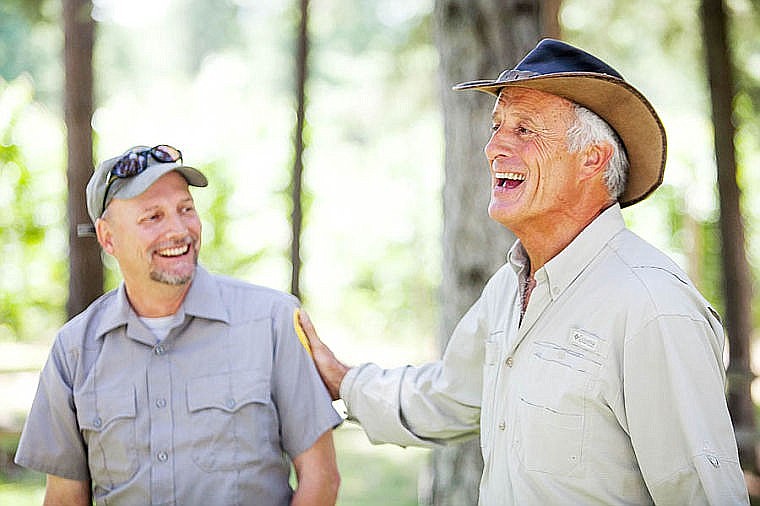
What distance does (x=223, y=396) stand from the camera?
292 cm

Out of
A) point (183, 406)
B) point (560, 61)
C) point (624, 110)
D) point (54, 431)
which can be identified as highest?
point (560, 61)

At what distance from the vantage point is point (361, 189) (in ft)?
51.2

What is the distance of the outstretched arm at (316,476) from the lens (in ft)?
9.57

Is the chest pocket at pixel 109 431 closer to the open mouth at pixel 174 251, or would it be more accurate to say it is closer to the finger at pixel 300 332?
the open mouth at pixel 174 251

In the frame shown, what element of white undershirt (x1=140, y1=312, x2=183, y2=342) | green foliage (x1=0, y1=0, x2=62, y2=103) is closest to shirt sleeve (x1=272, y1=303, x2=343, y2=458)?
white undershirt (x1=140, y1=312, x2=183, y2=342)

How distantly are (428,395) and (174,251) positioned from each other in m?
0.93

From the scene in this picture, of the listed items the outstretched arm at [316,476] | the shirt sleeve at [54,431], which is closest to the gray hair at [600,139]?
the outstretched arm at [316,476]

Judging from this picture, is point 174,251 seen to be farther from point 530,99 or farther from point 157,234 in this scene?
point 530,99

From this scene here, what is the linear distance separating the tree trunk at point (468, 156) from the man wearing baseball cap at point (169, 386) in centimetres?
152

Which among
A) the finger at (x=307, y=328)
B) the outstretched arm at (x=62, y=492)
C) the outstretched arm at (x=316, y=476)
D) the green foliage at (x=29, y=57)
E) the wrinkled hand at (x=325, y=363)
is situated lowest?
the outstretched arm at (x=62, y=492)

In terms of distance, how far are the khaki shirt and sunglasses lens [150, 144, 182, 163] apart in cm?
116

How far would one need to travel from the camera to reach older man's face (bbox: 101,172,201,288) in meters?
2.97

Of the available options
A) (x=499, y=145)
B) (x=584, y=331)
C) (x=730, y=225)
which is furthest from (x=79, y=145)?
(x=730, y=225)

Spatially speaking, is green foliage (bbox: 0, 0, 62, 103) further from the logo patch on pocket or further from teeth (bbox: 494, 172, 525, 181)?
the logo patch on pocket
